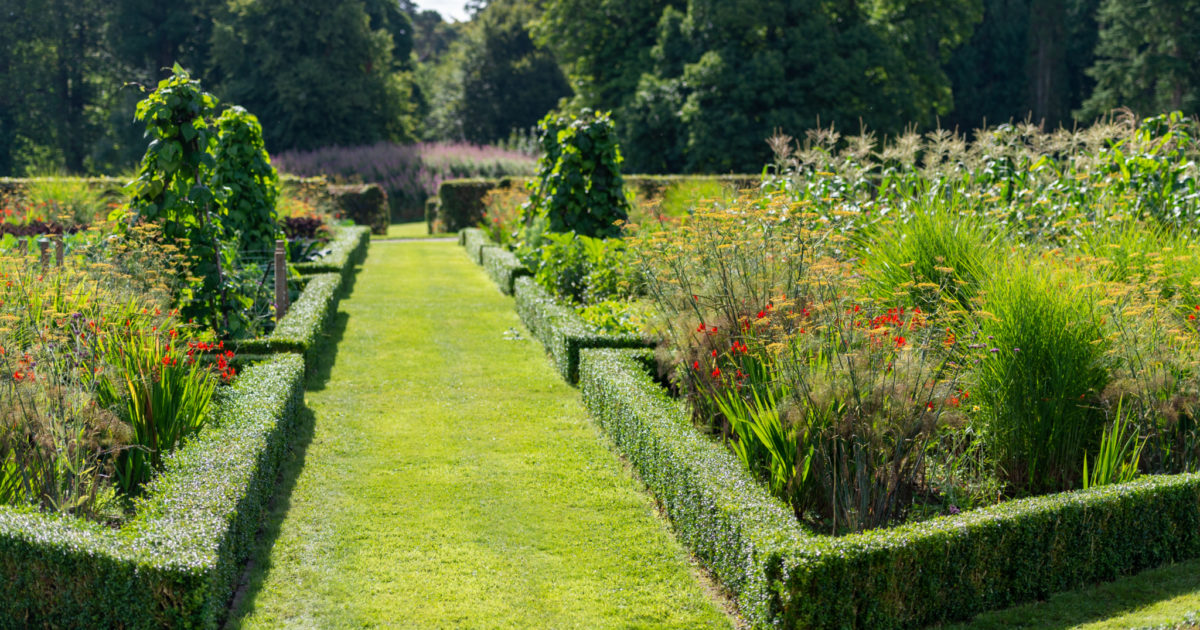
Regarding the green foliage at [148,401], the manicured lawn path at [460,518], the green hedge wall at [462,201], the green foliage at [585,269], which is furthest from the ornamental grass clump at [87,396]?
the green hedge wall at [462,201]

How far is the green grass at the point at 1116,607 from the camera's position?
3566mm

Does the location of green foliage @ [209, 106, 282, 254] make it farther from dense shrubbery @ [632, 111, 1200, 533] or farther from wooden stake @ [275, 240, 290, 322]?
dense shrubbery @ [632, 111, 1200, 533]

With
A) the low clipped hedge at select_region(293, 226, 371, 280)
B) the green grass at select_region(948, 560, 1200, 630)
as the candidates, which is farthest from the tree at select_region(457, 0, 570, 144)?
the green grass at select_region(948, 560, 1200, 630)

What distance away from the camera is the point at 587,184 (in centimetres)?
1151

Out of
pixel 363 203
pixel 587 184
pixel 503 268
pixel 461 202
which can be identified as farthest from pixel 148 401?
pixel 363 203

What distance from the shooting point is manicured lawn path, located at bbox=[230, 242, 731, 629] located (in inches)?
153

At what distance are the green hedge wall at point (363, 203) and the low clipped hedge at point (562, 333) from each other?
14.0m

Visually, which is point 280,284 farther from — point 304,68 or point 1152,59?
point 1152,59

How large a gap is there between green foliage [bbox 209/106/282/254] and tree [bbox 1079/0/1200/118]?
2690cm

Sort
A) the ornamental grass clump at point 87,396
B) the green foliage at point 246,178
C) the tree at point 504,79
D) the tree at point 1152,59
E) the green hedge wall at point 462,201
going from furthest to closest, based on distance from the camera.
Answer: the tree at point 504,79
the tree at point 1152,59
the green hedge wall at point 462,201
the green foliage at point 246,178
the ornamental grass clump at point 87,396

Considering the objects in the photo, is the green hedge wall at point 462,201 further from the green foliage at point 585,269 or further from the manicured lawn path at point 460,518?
the manicured lawn path at point 460,518

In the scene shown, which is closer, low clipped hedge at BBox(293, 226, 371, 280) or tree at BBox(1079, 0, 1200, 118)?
low clipped hedge at BBox(293, 226, 371, 280)

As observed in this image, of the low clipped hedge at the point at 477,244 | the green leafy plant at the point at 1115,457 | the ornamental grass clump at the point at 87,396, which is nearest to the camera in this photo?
the ornamental grass clump at the point at 87,396

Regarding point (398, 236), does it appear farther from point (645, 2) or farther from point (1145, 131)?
point (1145, 131)
